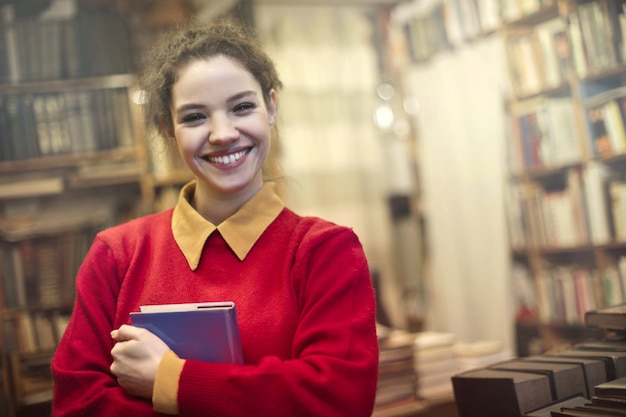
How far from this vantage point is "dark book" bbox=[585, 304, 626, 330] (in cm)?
146

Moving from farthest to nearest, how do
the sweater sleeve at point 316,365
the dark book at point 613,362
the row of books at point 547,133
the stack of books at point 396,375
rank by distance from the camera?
the row of books at point 547,133 < the stack of books at point 396,375 < the dark book at point 613,362 < the sweater sleeve at point 316,365

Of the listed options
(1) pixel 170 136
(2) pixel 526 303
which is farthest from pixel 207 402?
(2) pixel 526 303

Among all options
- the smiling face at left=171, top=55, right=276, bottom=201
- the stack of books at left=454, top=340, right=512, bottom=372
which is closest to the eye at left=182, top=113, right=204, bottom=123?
the smiling face at left=171, top=55, right=276, bottom=201

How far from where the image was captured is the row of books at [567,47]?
250 cm

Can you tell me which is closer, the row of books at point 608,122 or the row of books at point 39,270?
the row of books at point 608,122

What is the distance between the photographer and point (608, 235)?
284cm

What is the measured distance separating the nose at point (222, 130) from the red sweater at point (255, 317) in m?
0.17

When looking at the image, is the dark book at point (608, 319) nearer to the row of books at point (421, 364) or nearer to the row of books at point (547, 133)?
the row of books at point (421, 364)

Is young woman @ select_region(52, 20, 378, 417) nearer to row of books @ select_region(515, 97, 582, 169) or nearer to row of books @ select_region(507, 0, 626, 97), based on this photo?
row of books @ select_region(507, 0, 626, 97)

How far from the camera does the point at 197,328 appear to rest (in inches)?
43.8

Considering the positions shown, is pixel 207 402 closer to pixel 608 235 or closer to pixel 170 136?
pixel 170 136

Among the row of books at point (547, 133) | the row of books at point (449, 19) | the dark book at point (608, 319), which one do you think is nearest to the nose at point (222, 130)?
the dark book at point (608, 319)

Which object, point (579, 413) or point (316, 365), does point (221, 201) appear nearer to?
point (316, 365)

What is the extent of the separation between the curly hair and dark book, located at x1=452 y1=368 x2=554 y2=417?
66 cm
